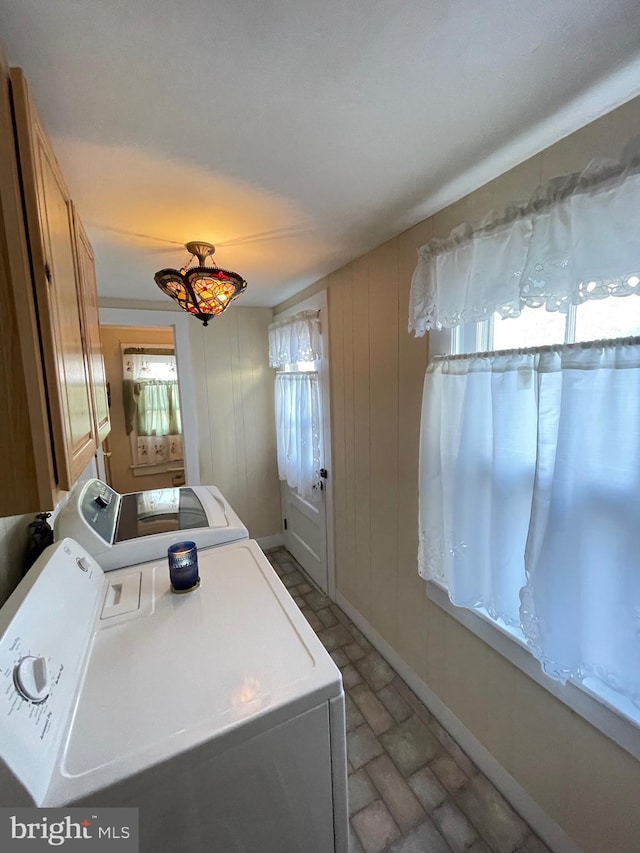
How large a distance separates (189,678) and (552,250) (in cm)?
141

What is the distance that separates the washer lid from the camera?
2.19 feet

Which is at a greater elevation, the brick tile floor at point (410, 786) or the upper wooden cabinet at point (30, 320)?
the upper wooden cabinet at point (30, 320)

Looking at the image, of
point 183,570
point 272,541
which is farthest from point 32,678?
point 272,541

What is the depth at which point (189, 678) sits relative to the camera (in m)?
0.81

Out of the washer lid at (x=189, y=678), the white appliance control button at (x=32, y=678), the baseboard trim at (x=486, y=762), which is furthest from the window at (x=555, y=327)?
the baseboard trim at (x=486, y=762)

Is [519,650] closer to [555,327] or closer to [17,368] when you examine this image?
[555,327]

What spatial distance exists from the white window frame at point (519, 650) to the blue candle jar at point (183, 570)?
41.3 inches

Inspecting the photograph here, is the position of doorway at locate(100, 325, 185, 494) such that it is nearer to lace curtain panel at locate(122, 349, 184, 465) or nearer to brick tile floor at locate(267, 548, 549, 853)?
lace curtain panel at locate(122, 349, 184, 465)

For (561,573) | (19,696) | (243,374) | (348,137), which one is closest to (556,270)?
(348,137)

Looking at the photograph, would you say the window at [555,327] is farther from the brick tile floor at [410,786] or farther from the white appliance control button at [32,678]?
the brick tile floor at [410,786]

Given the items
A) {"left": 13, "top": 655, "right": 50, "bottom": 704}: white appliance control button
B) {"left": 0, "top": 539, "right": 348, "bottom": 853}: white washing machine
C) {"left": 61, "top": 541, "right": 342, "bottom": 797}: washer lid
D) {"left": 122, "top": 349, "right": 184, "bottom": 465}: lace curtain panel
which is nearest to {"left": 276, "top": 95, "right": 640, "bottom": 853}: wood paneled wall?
{"left": 0, "top": 539, "right": 348, "bottom": 853}: white washing machine

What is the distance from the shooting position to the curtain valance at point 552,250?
0.81 metres

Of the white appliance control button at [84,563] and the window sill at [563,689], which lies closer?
the window sill at [563,689]

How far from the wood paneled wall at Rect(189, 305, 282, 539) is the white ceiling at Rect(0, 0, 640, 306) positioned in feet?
5.16
